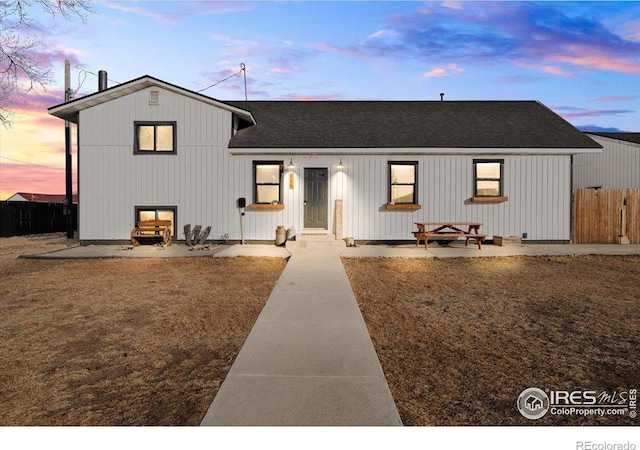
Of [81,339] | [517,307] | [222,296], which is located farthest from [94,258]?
[517,307]

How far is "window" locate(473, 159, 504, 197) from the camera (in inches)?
551

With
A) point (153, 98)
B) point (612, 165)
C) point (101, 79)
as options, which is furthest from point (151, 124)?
point (612, 165)

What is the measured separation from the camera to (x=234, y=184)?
1394 centimetres

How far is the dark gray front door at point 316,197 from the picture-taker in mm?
13969

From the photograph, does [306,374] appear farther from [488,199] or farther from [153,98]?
[153,98]

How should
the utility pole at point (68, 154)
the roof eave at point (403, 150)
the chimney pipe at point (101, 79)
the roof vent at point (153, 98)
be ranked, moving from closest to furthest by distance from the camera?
the roof eave at point (403, 150), the roof vent at point (153, 98), the chimney pipe at point (101, 79), the utility pole at point (68, 154)

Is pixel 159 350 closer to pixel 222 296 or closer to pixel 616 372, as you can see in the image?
pixel 222 296

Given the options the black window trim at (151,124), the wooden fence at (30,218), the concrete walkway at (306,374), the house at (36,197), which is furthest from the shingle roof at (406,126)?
the house at (36,197)

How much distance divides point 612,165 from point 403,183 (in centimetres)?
1216

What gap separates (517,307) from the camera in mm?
6266

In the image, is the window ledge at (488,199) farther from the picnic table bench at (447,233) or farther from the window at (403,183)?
the window at (403,183)

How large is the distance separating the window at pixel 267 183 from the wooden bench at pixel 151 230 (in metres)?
3.18

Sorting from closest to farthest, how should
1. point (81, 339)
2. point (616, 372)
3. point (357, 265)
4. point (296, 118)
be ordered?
point (616, 372)
point (81, 339)
point (357, 265)
point (296, 118)

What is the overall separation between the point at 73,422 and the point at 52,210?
23.4 meters
